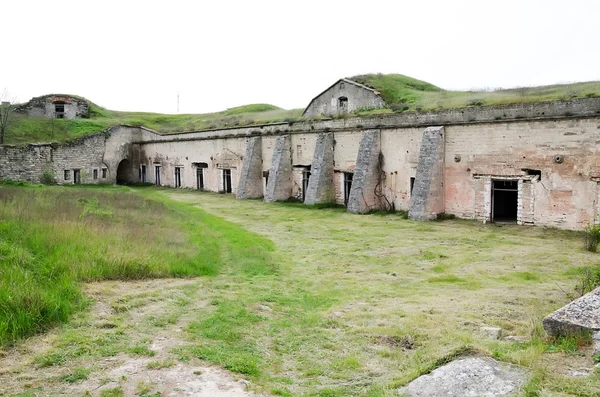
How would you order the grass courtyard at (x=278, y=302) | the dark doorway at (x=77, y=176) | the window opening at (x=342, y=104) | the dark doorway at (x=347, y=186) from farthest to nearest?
the dark doorway at (x=77, y=176), the window opening at (x=342, y=104), the dark doorway at (x=347, y=186), the grass courtyard at (x=278, y=302)

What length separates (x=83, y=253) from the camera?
29.7 feet

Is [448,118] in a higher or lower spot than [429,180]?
higher

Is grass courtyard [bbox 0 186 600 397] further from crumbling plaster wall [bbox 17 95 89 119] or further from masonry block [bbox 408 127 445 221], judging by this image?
crumbling plaster wall [bbox 17 95 89 119]

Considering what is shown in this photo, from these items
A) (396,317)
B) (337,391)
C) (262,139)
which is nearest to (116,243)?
(396,317)

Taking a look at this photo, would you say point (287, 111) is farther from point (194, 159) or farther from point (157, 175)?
point (157, 175)

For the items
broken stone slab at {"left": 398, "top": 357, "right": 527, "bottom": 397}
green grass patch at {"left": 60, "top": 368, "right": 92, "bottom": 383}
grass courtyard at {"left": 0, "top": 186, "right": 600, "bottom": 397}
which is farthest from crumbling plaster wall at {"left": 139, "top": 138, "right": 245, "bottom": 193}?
broken stone slab at {"left": 398, "top": 357, "right": 527, "bottom": 397}

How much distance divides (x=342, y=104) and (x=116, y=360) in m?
25.0

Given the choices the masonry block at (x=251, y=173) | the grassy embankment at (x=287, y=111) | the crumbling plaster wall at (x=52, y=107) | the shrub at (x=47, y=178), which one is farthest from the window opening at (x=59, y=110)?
the masonry block at (x=251, y=173)

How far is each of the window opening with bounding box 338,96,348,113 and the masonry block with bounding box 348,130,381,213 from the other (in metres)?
9.29

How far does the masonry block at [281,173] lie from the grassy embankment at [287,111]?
1.68 metres

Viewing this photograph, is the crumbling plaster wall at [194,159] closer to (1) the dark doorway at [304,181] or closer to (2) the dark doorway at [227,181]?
(2) the dark doorway at [227,181]

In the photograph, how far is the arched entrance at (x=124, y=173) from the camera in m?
37.1

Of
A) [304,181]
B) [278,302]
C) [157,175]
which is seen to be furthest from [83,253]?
[157,175]

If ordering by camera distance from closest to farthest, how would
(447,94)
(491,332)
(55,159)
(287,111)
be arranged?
(491,332), (447,94), (55,159), (287,111)
